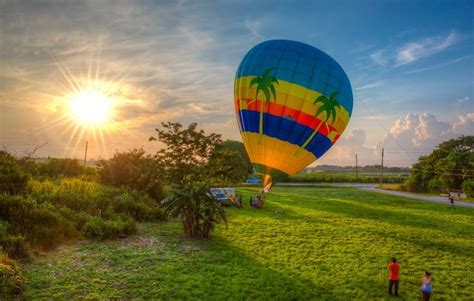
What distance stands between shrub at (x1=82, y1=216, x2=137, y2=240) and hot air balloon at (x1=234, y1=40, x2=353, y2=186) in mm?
8713

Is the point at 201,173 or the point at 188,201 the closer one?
Result: the point at 188,201

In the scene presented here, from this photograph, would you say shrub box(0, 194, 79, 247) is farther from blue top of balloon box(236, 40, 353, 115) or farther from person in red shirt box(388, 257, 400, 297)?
person in red shirt box(388, 257, 400, 297)

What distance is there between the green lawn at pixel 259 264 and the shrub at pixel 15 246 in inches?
21.3

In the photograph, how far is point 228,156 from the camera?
30.7 m

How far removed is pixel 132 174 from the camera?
2961 centimetres

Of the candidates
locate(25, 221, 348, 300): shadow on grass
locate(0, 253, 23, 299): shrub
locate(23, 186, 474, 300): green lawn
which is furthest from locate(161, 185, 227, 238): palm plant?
locate(0, 253, 23, 299): shrub

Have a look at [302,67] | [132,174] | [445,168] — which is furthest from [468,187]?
[132,174]

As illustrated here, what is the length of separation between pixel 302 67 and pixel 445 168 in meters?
45.8

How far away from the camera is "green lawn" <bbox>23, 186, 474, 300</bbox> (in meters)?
10.2

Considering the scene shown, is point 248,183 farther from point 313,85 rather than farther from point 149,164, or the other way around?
point 313,85

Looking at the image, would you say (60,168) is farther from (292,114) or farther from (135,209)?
(292,114)

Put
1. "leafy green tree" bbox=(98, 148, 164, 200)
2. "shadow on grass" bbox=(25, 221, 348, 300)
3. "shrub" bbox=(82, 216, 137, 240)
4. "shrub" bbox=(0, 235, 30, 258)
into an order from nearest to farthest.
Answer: "shadow on grass" bbox=(25, 221, 348, 300) → "shrub" bbox=(0, 235, 30, 258) → "shrub" bbox=(82, 216, 137, 240) → "leafy green tree" bbox=(98, 148, 164, 200)

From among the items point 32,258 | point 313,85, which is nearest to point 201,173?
point 313,85

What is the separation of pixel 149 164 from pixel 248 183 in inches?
1869
